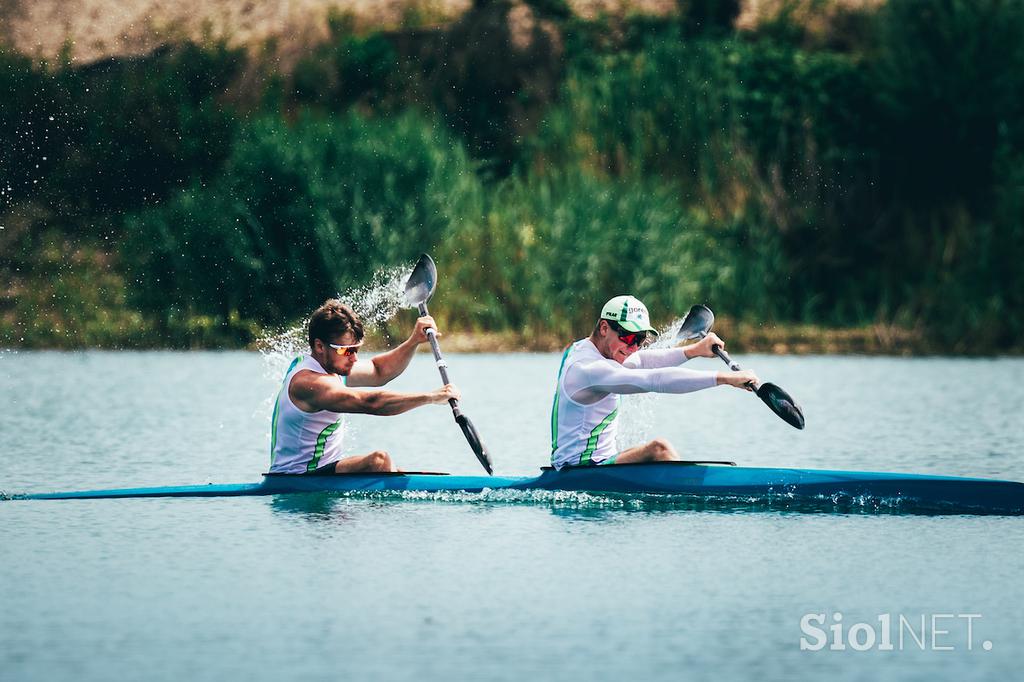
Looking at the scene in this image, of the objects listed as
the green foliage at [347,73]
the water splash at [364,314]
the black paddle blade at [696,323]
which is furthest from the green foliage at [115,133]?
the black paddle blade at [696,323]

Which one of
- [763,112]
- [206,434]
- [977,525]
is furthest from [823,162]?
[977,525]

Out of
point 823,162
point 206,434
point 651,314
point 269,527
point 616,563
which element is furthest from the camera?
point 823,162

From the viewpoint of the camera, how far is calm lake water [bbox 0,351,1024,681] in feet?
25.8

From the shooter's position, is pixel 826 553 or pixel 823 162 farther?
pixel 823 162

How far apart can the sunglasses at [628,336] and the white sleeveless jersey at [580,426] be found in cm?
20

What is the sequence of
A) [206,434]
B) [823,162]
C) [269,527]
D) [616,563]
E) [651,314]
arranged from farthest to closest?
[823,162]
[651,314]
[206,434]
[269,527]
[616,563]

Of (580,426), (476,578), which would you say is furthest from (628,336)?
(476,578)

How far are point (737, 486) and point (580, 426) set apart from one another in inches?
44.5

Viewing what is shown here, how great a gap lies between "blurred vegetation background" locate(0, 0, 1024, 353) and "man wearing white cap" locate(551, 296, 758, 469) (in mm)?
15954

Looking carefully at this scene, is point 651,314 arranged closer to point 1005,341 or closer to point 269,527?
point 1005,341

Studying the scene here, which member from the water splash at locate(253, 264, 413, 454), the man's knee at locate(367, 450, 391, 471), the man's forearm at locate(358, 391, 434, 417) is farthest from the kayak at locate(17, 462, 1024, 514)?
the water splash at locate(253, 264, 413, 454)

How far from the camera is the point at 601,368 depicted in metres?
11.7

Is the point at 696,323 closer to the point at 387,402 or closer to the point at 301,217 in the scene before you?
the point at 387,402

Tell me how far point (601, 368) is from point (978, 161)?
2414cm
